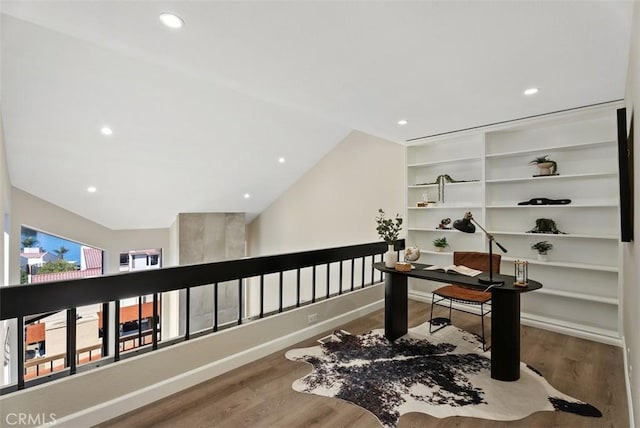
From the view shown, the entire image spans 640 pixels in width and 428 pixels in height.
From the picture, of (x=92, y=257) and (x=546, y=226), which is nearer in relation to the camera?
(x=546, y=226)

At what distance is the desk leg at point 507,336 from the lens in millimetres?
2402

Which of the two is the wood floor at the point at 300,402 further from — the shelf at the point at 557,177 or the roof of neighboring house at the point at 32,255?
the roof of neighboring house at the point at 32,255

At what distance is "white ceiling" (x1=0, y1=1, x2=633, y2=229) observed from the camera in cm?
177

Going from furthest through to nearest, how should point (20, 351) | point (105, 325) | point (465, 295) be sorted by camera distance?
point (465, 295) → point (105, 325) → point (20, 351)

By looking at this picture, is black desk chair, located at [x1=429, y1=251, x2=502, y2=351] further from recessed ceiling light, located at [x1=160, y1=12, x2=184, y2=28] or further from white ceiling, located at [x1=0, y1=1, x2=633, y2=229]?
recessed ceiling light, located at [x1=160, y1=12, x2=184, y2=28]

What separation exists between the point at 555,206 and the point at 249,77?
343 cm

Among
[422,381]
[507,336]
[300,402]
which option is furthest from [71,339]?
[507,336]

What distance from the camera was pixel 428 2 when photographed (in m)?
1.63

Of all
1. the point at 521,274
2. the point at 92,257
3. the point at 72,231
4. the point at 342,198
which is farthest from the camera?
the point at 92,257

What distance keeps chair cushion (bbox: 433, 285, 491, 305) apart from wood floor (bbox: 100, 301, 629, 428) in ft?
1.93

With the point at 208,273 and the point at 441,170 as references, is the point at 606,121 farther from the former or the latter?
the point at 208,273

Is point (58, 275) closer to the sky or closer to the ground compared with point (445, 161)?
closer to the ground

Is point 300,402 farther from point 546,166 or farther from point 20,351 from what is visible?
point 546,166

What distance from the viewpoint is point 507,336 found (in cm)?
240
